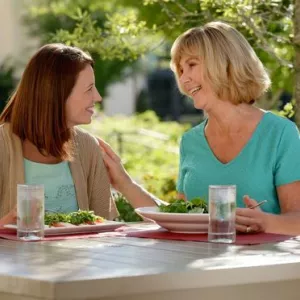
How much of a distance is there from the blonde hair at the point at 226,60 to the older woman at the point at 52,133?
0.53 meters

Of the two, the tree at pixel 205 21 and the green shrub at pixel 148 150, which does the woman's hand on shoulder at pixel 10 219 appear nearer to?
the tree at pixel 205 21

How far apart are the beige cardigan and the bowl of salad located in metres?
0.80

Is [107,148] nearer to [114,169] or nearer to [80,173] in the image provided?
[114,169]

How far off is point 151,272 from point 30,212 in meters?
0.98

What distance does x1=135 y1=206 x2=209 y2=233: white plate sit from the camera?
161 inches

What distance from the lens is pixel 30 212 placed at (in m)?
4.02

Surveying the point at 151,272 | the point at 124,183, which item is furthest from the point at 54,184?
the point at 151,272

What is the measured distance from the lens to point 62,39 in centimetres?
710

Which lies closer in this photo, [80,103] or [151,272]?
→ [151,272]

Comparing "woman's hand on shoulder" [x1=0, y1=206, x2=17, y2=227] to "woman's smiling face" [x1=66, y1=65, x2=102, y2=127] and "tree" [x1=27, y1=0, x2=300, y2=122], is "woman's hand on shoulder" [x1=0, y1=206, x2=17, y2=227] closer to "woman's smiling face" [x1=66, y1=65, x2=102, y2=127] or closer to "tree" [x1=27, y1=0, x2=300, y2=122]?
"woman's smiling face" [x1=66, y1=65, x2=102, y2=127]

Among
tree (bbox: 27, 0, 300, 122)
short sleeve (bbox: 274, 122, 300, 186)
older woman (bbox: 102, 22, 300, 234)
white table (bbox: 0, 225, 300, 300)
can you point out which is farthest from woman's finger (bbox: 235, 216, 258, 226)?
tree (bbox: 27, 0, 300, 122)

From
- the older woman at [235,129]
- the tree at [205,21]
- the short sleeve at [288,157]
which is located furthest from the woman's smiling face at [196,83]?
the tree at [205,21]

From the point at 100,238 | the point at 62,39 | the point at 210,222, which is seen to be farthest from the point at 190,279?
the point at 62,39

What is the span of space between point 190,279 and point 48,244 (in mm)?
901
